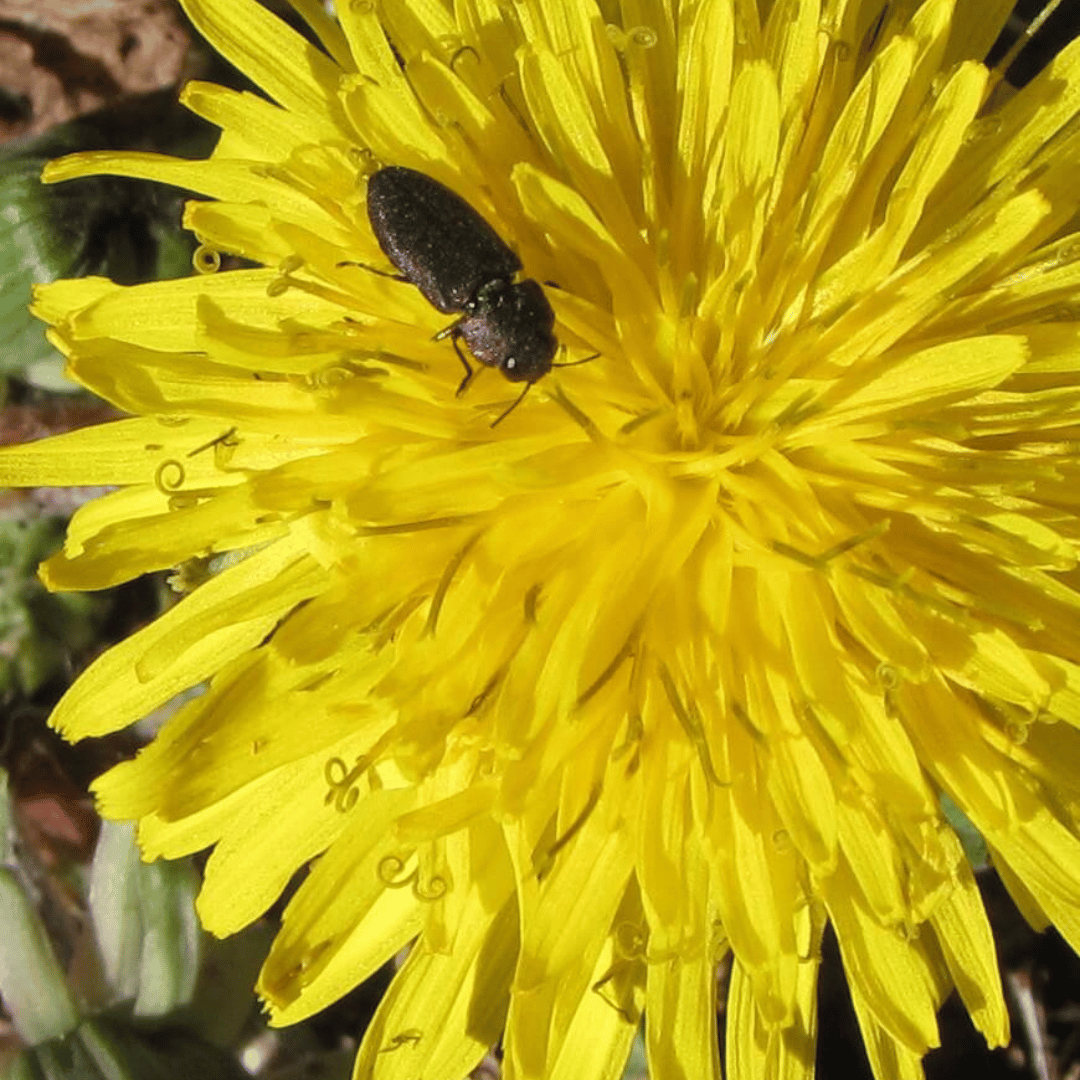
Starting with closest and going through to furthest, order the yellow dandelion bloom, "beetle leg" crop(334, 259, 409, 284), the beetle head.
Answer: the beetle head → the yellow dandelion bloom → "beetle leg" crop(334, 259, 409, 284)

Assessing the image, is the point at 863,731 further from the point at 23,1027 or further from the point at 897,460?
the point at 23,1027

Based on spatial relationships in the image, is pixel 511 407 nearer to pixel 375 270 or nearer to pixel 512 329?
pixel 512 329

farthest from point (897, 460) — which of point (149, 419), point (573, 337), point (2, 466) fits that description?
point (2, 466)

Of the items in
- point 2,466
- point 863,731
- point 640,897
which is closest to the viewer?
point 863,731

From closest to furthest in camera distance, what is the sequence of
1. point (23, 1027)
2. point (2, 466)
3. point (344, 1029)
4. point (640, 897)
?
point (640, 897) < point (2, 466) < point (23, 1027) < point (344, 1029)

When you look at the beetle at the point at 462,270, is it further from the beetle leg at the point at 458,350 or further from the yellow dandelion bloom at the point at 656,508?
the yellow dandelion bloom at the point at 656,508

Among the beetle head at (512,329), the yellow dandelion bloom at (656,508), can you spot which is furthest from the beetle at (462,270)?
the yellow dandelion bloom at (656,508)

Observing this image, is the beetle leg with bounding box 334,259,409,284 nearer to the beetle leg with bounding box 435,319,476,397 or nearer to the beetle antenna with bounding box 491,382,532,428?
the beetle leg with bounding box 435,319,476,397

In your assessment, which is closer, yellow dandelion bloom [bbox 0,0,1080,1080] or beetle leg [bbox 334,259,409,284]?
yellow dandelion bloom [bbox 0,0,1080,1080]

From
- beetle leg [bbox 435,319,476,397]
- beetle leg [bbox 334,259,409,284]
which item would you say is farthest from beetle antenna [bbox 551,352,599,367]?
beetle leg [bbox 334,259,409,284]
